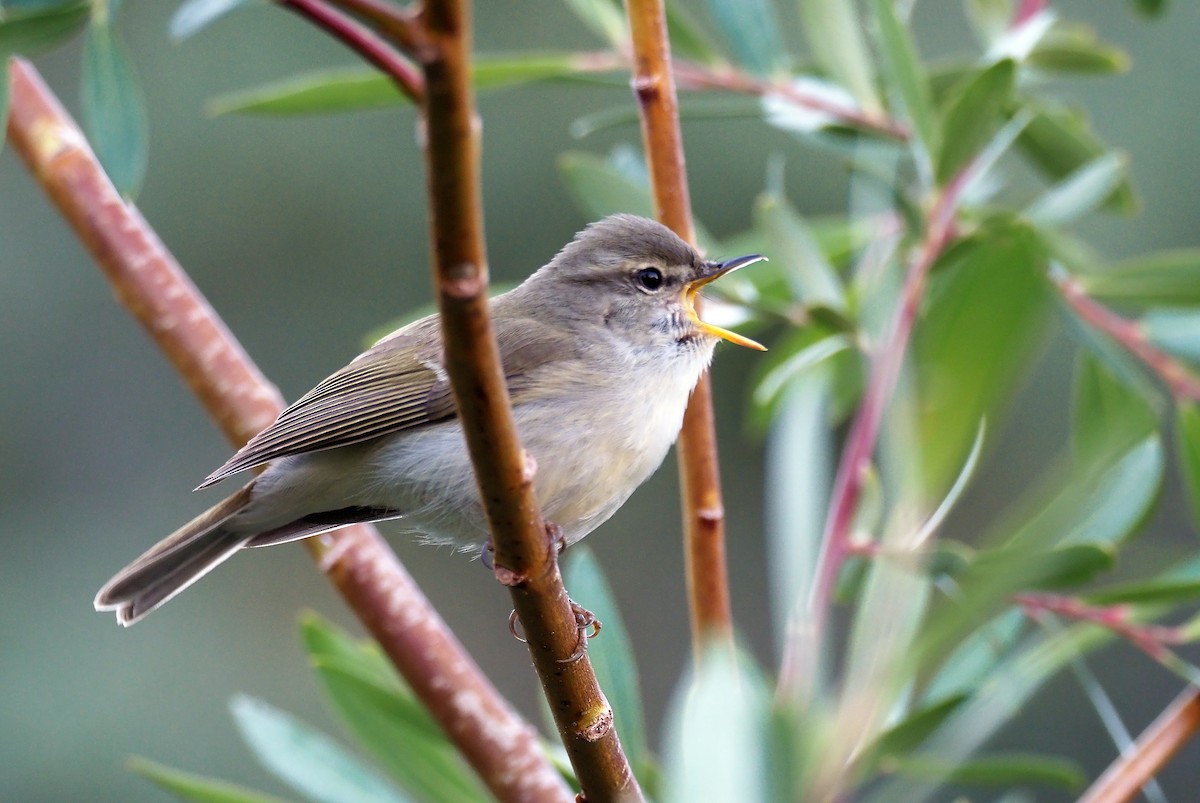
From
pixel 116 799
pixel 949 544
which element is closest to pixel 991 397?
pixel 949 544

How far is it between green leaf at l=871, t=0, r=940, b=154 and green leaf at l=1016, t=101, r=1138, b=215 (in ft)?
1.04

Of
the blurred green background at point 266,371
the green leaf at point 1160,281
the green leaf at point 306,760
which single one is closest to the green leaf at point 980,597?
the green leaf at point 306,760

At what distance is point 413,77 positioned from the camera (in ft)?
2.89

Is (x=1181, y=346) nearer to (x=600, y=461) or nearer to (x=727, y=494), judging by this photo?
(x=600, y=461)

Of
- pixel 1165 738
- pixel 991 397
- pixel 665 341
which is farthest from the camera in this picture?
pixel 665 341

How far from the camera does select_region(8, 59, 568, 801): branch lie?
181 centimetres

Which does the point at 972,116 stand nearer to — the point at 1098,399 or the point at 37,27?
the point at 1098,399

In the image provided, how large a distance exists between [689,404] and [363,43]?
3.29ft

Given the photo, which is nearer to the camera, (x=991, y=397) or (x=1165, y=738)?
(x=991, y=397)

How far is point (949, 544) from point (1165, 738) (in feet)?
1.12

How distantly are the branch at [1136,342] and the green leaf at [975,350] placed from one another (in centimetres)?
117

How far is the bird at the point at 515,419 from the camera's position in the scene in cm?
217

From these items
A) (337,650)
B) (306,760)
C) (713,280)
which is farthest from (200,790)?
(713,280)

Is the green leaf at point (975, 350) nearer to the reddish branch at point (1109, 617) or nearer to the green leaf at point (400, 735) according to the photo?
the reddish branch at point (1109, 617)
